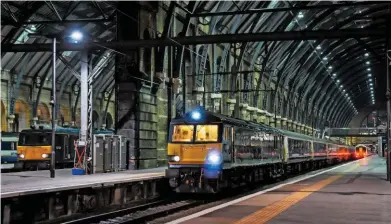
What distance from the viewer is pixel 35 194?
15562mm

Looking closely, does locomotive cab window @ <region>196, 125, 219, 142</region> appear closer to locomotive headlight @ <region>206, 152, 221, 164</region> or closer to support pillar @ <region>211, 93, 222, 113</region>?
locomotive headlight @ <region>206, 152, 221, 164</region>

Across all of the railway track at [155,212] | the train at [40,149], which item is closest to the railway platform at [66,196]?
the railway track at [155,212]

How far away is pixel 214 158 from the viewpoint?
2061 cm

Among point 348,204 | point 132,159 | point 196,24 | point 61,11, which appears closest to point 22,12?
point 61,11

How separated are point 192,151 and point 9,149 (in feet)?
73.6

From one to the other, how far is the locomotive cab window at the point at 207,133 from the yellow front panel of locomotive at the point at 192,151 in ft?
0.85

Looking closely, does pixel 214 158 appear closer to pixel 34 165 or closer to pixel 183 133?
pixel 183 133

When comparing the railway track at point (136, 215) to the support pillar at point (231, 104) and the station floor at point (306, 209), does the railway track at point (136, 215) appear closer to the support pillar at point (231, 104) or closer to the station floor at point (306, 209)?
the station floor at point (306, 209)

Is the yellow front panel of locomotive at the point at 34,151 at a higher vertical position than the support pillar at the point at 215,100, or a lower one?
lower

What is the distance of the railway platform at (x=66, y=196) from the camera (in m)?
15.2

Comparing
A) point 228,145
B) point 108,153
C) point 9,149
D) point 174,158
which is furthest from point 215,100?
point 174,158

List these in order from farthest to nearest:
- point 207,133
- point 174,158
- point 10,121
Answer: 1. point 10,121
2. point 174,158
3. point 207,133

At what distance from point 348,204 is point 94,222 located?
7686 mm

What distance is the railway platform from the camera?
1518cm
